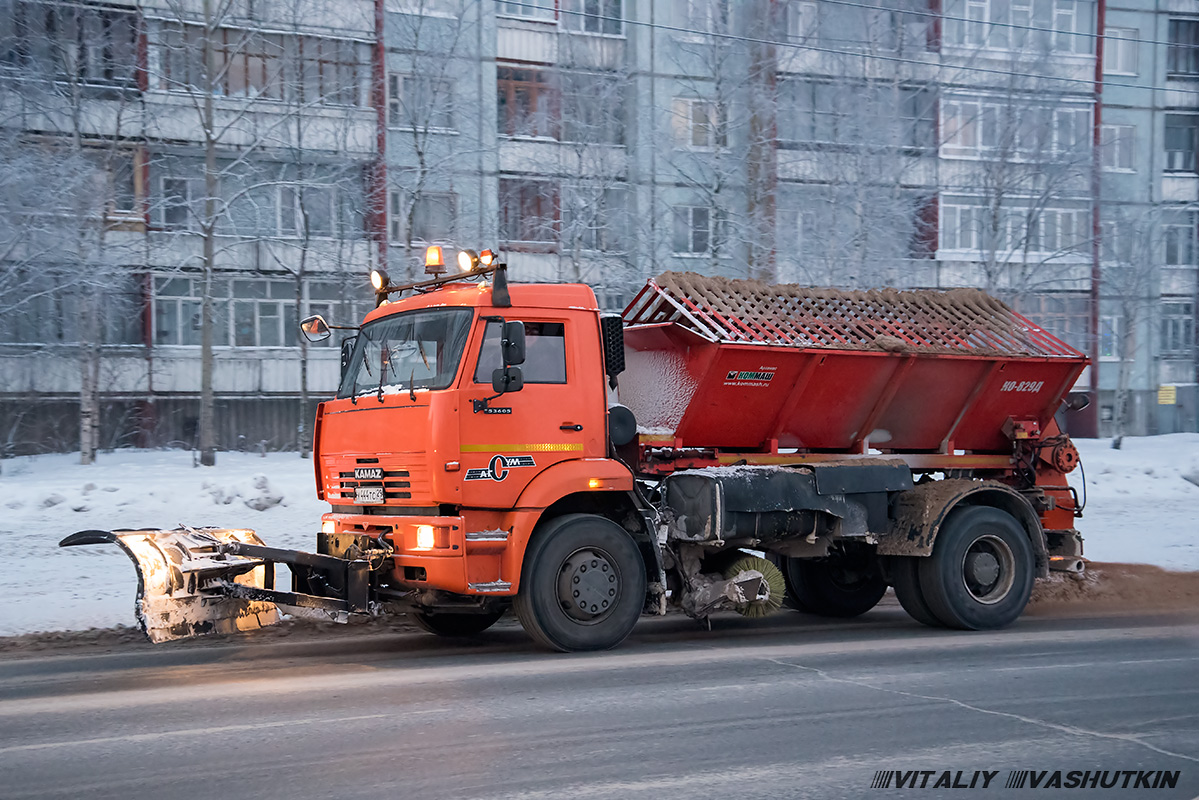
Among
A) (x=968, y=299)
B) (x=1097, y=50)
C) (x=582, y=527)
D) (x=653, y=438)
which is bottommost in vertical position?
(x=582, y=527)

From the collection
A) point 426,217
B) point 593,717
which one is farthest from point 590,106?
point 593,717

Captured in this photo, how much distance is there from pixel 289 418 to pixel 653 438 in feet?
70.5

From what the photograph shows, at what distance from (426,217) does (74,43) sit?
777 cm

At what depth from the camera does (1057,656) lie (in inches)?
345

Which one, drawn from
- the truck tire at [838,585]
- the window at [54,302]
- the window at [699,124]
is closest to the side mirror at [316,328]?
the truck tire at [838,585]

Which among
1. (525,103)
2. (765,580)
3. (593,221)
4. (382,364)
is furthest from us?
(525,103)

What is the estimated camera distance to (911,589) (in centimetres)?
1052

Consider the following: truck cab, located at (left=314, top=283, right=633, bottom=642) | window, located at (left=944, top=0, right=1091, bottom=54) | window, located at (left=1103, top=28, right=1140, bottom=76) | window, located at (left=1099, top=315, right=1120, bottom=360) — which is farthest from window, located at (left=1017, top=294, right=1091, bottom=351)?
truck cab, located at (left=314, top=283, right=633, bottom=642)

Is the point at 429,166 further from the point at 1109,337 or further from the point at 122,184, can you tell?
the point at 1109,337

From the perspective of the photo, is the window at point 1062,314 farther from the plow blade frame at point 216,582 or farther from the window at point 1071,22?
the plow blade frame at point 216,582

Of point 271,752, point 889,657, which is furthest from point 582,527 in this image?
point 271,752

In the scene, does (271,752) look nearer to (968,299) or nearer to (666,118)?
(968,299)

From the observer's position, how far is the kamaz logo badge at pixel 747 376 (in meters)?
9.52

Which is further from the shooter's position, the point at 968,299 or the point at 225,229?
the point at 225,229
